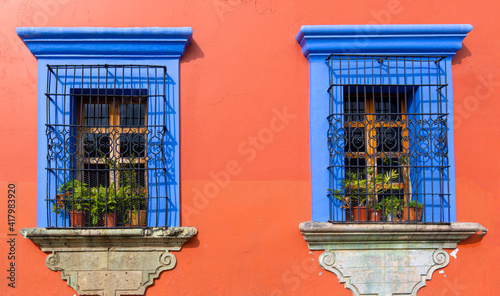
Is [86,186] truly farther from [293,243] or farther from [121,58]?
[293,243]

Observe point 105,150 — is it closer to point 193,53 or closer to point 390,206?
point 193,53

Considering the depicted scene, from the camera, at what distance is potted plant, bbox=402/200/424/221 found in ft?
14.0

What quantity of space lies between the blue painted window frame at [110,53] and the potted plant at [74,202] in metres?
0.15

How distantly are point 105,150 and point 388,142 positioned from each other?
266 centimetres

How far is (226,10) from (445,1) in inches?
82.9

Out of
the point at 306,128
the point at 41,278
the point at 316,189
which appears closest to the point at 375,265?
the point at 316,189

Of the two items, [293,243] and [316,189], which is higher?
[316,189]

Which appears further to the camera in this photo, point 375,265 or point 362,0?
point 362,0

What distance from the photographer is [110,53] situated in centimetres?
433

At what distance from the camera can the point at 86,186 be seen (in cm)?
426

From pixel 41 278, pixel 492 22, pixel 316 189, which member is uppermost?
pixel 492 22

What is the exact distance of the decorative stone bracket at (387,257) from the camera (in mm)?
4184

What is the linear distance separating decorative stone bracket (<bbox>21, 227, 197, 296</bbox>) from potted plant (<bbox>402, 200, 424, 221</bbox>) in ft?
6.33

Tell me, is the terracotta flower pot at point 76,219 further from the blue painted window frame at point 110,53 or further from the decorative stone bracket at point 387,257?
the decorative stone bracket at point 387,257
